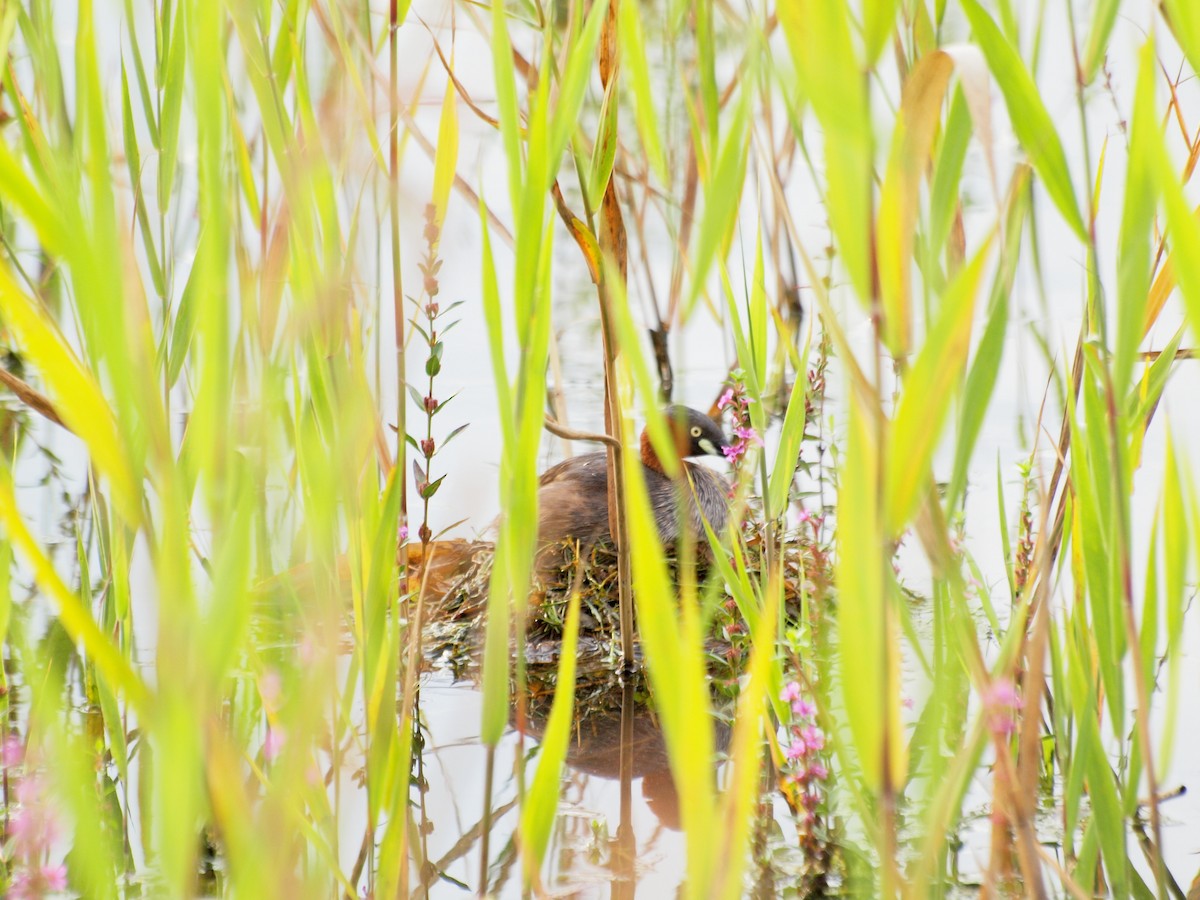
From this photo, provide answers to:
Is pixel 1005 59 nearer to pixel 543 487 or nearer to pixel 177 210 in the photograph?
pixel 177 210

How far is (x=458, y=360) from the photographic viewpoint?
139 inches

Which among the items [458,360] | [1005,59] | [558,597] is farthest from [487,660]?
[458,360]

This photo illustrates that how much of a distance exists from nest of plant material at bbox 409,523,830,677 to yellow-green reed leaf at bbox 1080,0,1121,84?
1.36 meters

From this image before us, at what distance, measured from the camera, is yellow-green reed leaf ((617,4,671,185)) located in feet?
4.04

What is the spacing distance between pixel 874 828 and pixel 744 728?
0.28 meters

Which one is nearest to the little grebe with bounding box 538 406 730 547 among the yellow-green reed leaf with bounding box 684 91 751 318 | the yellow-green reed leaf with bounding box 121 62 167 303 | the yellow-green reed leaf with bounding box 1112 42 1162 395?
the yellow-green reed leaf with bounding box 121 62 167 303

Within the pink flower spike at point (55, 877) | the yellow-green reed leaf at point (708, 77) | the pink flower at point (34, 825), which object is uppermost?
the yellow-green reed leaf at point (708, 77)

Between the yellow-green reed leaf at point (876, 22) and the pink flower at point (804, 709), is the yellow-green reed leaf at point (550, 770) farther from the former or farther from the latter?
the pink flower at point (804, 709)

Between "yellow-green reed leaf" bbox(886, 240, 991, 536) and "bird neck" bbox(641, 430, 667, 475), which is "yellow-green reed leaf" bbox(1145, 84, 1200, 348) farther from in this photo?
"bird neck" bbox(641, 430, 667, 475)

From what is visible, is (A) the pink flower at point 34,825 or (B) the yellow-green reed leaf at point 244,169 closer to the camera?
(A) the pink flower at point 34,825

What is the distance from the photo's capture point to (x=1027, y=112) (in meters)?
0.97

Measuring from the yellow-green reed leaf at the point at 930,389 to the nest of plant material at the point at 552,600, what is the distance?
1.43 meters

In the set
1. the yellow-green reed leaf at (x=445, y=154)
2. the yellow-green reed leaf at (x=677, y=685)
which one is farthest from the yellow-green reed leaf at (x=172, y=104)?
the yellow-green reed leaf at (x=677, y=685)

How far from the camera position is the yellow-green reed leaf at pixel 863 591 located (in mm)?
845
